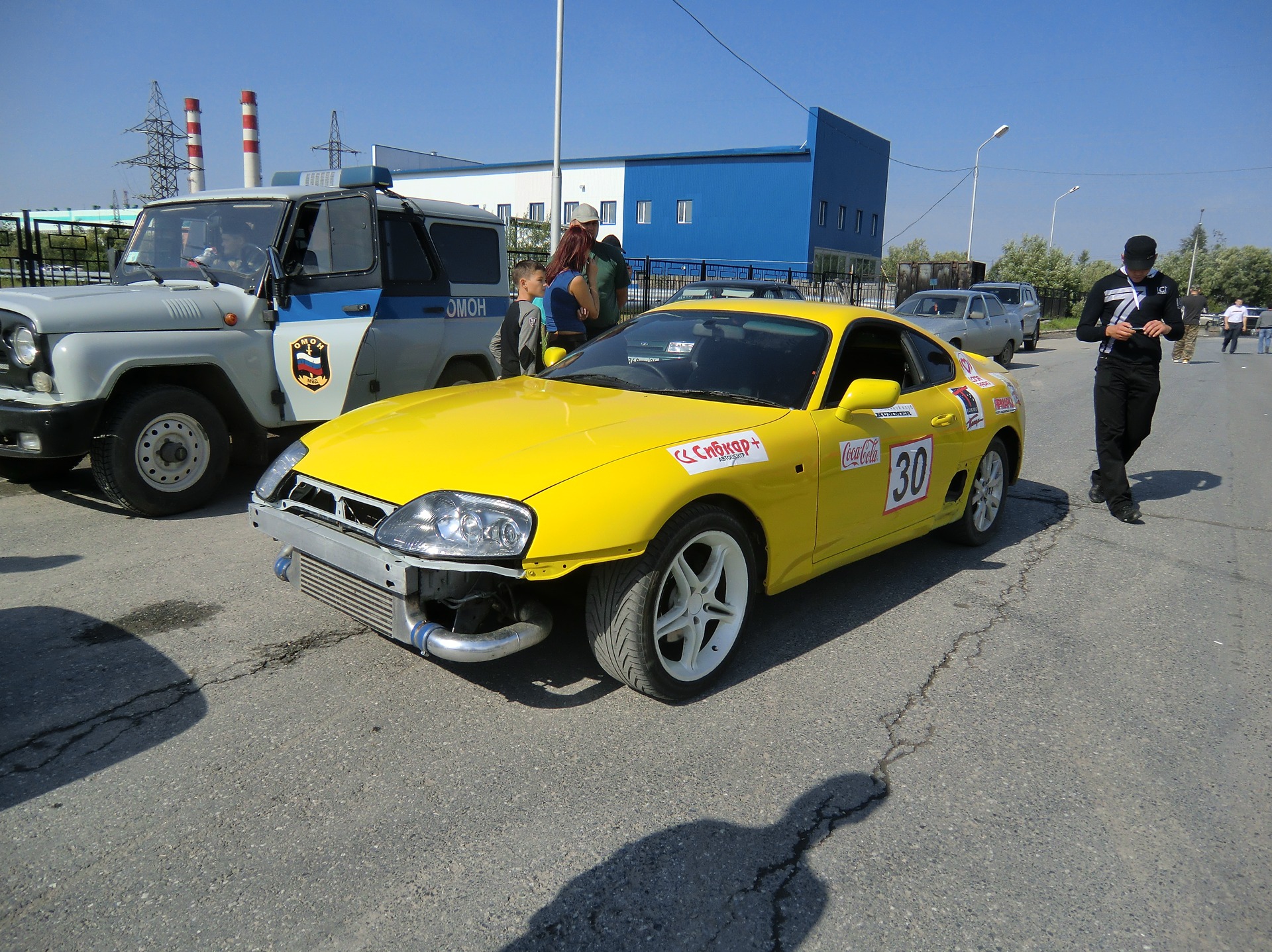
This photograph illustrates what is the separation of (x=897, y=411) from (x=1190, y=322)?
24.4m

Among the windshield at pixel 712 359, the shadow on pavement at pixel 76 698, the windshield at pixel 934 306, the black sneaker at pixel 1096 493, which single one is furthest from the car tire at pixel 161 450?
the windshield at pixel 934 306

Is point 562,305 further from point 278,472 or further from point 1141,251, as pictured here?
point 1141,251

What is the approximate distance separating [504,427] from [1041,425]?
30.7 feet

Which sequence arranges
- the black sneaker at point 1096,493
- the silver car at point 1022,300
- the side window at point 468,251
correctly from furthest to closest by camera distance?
the silver car at point 1022,300 → the side window at point 468,251 → the black sneaker at point 1096,493

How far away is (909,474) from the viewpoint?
14.4 ft

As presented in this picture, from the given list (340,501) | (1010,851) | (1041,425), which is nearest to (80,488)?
(340,501)

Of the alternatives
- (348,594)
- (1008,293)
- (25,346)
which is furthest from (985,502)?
Answer: (1008,293)

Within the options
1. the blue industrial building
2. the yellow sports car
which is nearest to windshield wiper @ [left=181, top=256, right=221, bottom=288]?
the yellow sports car

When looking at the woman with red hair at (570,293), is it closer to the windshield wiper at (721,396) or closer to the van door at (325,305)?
the van door at (325,305)

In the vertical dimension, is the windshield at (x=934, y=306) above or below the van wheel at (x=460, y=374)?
above

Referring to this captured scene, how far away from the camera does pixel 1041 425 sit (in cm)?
1095

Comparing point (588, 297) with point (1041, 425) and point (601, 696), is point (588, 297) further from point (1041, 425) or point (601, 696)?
point (1041, 425)

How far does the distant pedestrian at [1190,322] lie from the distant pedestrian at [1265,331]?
6.86 m

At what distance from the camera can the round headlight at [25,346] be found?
502 centimetres
